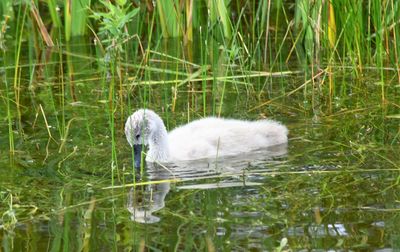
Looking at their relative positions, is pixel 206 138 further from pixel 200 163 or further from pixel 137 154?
pixel 137 154

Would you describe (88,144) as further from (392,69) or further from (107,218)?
(392,69)

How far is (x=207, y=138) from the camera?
7.54 metres

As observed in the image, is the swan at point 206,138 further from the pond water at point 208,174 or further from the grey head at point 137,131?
the pond water at point 208,174

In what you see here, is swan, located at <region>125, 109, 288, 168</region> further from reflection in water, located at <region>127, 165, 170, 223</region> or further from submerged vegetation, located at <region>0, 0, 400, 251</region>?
reflection in water, located at <region>127, 165, 170, 223</region>

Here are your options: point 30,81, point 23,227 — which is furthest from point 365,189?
point 30,81

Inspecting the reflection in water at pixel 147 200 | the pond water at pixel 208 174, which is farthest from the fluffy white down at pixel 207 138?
the reflection in water at pixel 147 200

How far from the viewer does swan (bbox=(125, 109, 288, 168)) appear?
7.43 meters

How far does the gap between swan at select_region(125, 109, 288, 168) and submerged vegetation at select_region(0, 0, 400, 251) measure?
0.55ft

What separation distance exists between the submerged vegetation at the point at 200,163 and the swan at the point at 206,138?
0.17 metres

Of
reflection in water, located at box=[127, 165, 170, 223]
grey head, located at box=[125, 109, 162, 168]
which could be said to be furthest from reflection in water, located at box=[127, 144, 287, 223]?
grey head, located at box=[125, 109, 162, 168]

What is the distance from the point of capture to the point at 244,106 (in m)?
8.46

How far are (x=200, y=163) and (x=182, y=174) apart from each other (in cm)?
39

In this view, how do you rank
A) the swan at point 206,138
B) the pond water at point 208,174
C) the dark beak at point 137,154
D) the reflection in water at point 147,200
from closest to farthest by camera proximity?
1. the pond water at point 208,174
2. the reflection in water at point 147,200
3. the dark beak at point 137,154
4. the swan at point 206,138

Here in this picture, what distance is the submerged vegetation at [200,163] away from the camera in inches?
217
